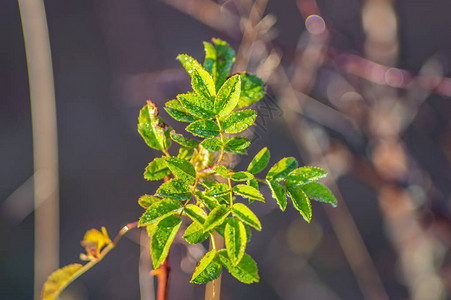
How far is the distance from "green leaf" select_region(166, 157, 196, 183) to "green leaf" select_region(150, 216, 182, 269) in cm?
6

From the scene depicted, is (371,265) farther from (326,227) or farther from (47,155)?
(47,155)

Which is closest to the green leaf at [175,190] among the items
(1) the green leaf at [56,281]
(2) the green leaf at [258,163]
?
(2) the green leaf at [258,163]

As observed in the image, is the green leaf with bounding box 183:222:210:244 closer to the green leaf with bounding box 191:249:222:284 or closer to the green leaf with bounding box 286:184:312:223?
the green leaf with bounding box 191:249:222:284

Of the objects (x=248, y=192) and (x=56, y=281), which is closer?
(x=248, y=192)

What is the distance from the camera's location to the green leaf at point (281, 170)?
0.56 m

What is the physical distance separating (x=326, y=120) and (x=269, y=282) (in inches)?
37.7

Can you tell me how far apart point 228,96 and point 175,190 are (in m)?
0.14

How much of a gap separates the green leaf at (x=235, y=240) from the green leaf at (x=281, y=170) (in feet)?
0.27

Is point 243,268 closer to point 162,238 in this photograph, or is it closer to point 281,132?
point 162,238

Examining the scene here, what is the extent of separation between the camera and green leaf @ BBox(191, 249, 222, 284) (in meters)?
0.51

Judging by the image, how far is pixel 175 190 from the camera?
0.52 m

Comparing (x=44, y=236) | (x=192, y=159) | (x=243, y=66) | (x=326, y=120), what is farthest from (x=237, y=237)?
(x=44, y=236)

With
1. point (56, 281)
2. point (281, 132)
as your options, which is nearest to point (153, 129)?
point (56, 281)

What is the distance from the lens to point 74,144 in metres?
2.51
